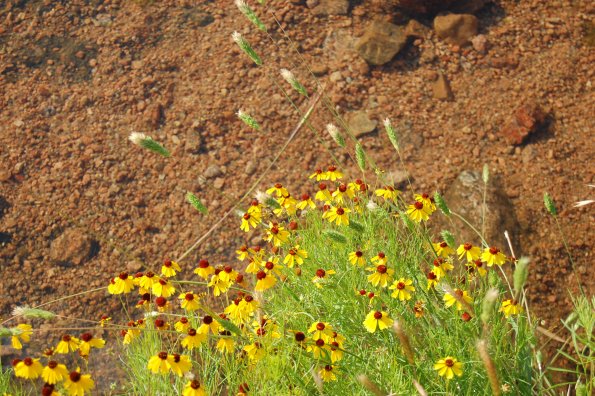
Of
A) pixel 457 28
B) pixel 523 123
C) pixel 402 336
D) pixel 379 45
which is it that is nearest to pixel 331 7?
pixel 379 45

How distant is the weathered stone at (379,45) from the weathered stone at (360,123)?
1.43 feet

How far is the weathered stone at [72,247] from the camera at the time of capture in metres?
3.95

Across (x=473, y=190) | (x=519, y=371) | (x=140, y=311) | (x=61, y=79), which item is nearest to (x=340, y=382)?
(x=519, y=371)

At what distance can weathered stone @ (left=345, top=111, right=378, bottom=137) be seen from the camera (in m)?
4.41

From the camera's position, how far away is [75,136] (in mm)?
4422

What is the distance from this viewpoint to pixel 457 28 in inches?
188

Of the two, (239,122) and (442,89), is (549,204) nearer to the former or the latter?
(442,89)

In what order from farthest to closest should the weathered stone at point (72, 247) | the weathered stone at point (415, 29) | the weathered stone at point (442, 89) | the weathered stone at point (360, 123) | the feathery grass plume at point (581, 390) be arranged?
the weathered stone at point (415, 29)
the weathered stone at point (442, 89)
the weathered stone at point (360, 123)
the weathered stone at point (72, 247)
the feathery grass plume at point (581, 390)

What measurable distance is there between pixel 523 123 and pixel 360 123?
96cm

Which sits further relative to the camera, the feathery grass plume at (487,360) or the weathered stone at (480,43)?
the weathered stone at (480,43)

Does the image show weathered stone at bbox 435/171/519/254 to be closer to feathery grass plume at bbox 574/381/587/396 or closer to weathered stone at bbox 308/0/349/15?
feathery grass plume at bbox 574/381/587/396

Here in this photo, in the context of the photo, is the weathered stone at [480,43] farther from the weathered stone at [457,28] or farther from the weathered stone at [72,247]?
the weathered stone at [72,247]

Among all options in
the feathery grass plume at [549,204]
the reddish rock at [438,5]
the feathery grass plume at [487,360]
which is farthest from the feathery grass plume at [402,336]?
the reddish rock at [438,5]

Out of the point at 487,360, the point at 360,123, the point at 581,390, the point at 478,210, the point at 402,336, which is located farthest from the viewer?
the point at 360,123
